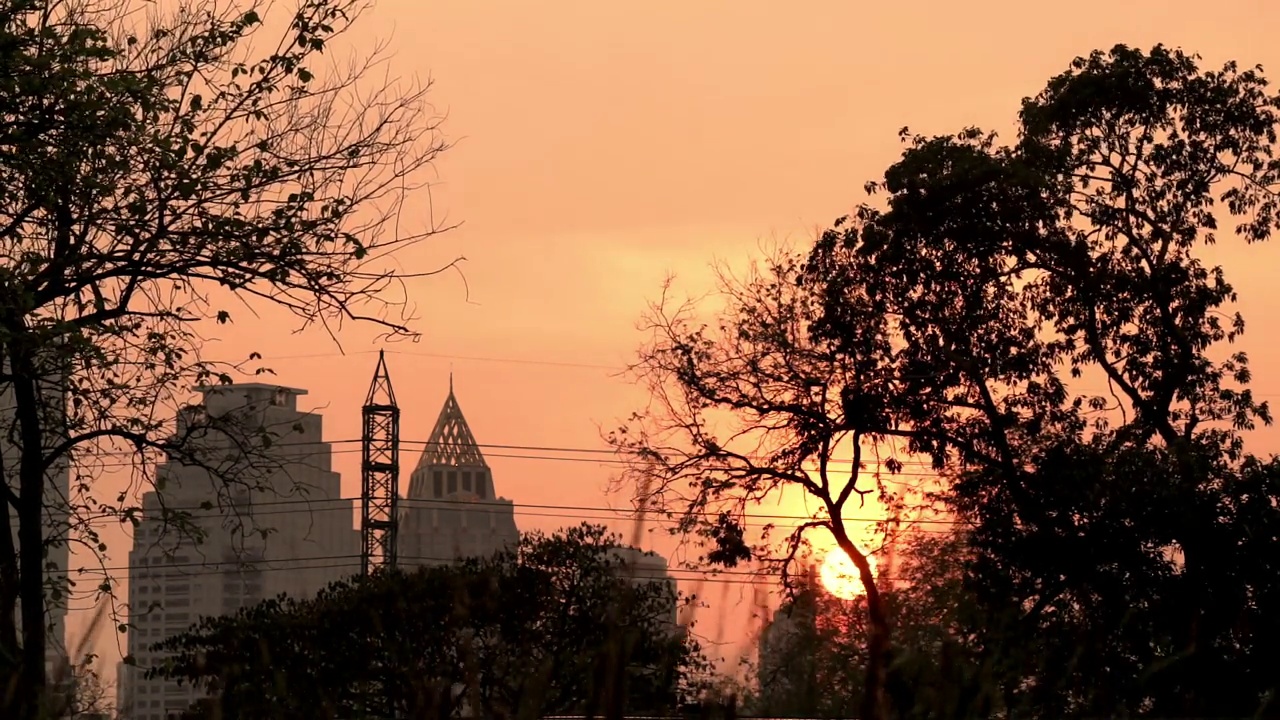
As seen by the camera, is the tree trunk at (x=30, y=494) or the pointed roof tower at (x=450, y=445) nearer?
the tree trunk at (x=30, y=494)

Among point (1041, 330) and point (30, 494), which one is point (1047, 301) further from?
point (30, 494)

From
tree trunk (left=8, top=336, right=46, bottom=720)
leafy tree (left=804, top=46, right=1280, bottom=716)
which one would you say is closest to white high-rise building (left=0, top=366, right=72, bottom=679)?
tree trunk (left=8, top=336, right=46, bottom=720)

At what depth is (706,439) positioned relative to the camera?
35219 mm

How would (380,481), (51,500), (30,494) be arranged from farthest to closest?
1. (380,481)
2. (51,500)
3. (30,494)

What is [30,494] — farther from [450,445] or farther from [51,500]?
[450,445]

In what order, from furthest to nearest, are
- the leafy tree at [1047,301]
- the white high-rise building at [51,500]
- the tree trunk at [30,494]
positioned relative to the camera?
1. the leafy tree at [1047,301]
2. the tree trunk at [30,494]
3. the white high-rise building at [51,500]

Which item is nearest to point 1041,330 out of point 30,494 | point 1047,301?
point 1047,301

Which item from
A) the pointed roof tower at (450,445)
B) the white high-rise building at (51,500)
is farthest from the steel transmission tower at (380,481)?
the white high-rise building at (51,500)

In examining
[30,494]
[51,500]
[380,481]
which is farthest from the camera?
[380,481]

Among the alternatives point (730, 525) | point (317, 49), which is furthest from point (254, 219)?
point (730, 525)

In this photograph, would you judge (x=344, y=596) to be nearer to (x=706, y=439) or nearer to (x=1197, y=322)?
(x=706, y=439)

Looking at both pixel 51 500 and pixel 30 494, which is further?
pixel 51 500

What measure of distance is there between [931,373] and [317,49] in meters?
17.7

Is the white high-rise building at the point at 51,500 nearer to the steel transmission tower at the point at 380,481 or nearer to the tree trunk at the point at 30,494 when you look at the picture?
the tree trunk at the point at 30,494
